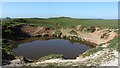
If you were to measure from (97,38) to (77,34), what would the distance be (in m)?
9.53

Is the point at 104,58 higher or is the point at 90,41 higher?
the point at 104,58

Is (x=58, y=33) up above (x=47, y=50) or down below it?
above

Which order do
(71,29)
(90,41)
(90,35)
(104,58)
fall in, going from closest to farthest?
(104,58) → (90,41) → (90,35) → (71,29)

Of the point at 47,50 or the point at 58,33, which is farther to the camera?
the point at 58,33

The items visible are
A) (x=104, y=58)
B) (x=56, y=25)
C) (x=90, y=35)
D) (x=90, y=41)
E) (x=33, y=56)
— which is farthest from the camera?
(x=56, y=25)

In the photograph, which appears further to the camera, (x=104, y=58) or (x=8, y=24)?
(x=8, y=24)

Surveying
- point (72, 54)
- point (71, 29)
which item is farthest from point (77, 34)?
point (72, 54)

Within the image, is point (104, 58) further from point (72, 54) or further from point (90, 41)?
point (90, 41)

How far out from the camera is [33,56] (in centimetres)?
4406

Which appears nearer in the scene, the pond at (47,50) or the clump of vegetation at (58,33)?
the pond at (47,50)

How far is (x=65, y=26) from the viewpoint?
82500 mm

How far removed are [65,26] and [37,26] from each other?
33.4 ft

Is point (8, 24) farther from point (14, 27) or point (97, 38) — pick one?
point (97, 38)

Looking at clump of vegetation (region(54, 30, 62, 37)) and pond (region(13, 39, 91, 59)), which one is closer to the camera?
pond (region(13, 39, 91, 59))
